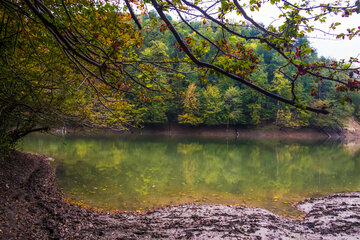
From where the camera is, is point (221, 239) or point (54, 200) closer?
point (221, 239)

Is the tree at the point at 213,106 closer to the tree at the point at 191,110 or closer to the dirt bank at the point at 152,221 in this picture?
the tree at the point at 191,110

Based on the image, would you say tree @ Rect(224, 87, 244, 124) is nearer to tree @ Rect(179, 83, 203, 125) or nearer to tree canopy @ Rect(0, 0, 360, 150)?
tree @ Rect(179, 83, 203, 125)

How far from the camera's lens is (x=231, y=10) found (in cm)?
315

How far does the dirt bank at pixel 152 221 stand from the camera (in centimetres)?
529

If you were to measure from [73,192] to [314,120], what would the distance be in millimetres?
43767

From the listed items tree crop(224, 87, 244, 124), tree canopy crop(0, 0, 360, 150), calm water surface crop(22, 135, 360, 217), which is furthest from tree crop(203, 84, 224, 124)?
tree canopy crop(0, 0, 360, 150)

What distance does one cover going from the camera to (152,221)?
6.69 meters

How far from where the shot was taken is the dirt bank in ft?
17.4

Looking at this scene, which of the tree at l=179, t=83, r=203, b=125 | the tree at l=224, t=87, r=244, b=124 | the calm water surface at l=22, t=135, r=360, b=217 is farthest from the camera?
the tree at l=224, t=87, r=244, b=124

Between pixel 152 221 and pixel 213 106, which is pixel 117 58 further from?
pixel 213 106

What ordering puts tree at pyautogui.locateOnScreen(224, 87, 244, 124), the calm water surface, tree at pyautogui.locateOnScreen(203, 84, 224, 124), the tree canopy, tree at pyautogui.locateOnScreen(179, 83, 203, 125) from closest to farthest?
the tree canopy
the calm water surface
tree at pyautogui.locateOnScreen(179, 83, 203, 125)
tree at pyautogui.locateOnScreen(203, 84, 224, 124)
tree at pyautogui.locateOnScreen(224, 87, 244, 124)

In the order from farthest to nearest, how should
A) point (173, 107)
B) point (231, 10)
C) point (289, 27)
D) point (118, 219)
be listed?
1. point (173, 107)
2. point (118, 219)
3. point (231, 10)
4. point (289, 27)

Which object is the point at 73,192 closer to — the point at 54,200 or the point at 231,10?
the point at 54,200

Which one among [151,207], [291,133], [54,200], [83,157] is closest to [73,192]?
[54,200]
